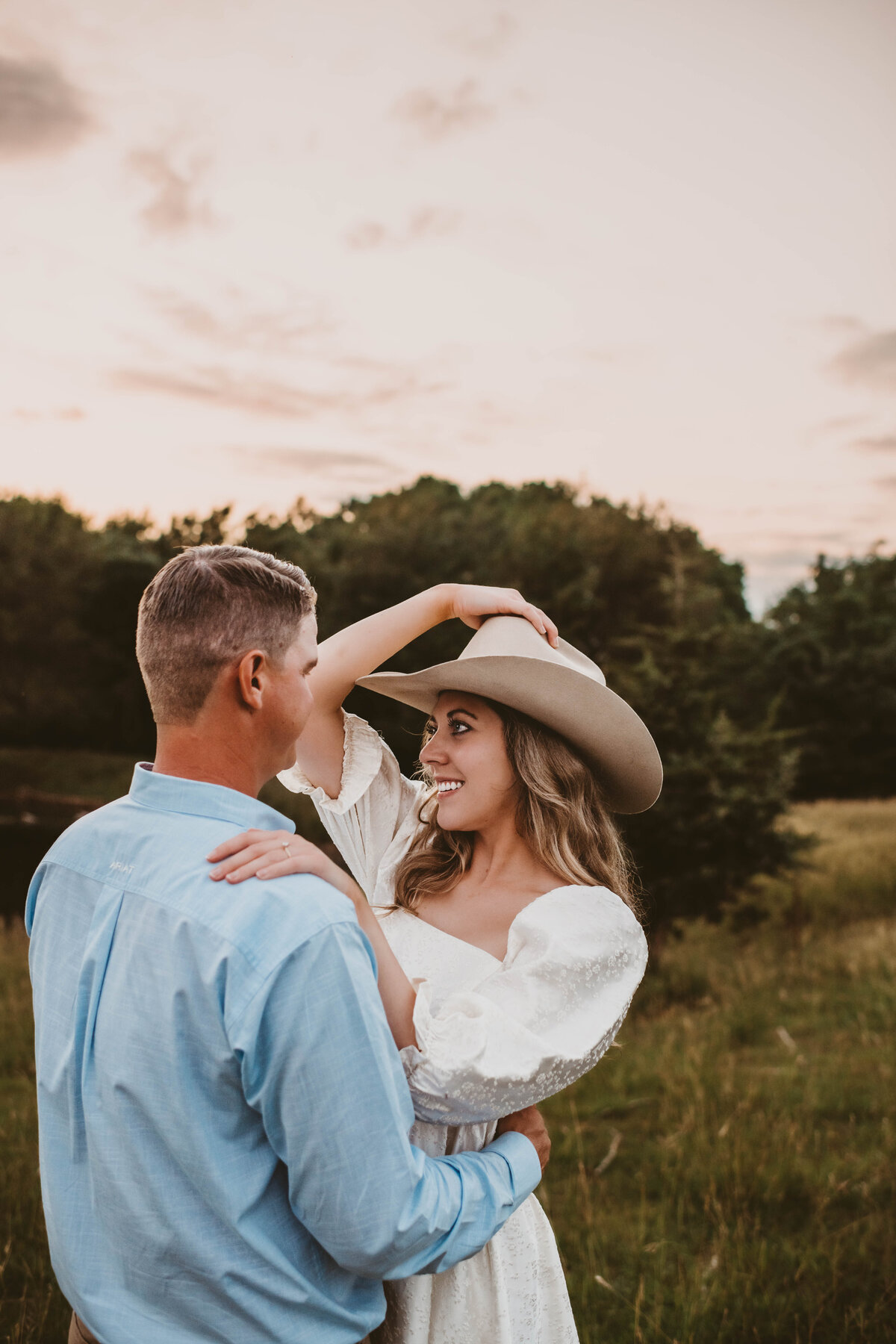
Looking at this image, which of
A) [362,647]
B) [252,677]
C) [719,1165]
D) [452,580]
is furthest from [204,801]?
[452,580]

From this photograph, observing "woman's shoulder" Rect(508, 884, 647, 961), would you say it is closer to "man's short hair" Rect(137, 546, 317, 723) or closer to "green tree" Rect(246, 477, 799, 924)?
"man's short hair" Rect(137, 546, 317, 723)

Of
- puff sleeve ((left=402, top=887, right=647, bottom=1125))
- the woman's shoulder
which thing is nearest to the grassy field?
puff sleeve ((left=402, top=887, right=647, bottom=1125))

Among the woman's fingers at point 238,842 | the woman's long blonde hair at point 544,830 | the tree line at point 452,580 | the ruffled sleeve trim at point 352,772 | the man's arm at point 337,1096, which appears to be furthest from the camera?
the tree line at point 452,580

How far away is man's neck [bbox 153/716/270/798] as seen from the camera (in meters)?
1.51

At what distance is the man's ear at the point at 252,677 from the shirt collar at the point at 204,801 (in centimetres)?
15

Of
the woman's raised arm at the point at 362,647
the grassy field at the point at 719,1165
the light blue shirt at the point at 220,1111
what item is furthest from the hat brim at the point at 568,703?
the grassy field at the point at 719,1165

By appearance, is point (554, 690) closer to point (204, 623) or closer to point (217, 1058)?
point (204, 623)

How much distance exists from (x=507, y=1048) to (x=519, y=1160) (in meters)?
0.23

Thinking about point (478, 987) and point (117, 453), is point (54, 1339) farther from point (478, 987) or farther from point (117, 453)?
point (117, 453)

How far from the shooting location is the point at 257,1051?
4.21ft

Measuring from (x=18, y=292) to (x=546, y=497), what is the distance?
31.7 meters

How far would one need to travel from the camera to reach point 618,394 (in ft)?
48.0

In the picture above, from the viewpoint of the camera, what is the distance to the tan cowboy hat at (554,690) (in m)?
2.42

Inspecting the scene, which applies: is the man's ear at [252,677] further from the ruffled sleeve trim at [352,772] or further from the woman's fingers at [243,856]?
the ruffled sleeve trim at [352,772]
